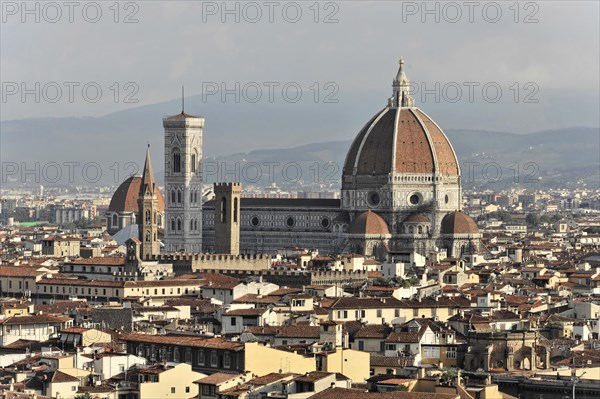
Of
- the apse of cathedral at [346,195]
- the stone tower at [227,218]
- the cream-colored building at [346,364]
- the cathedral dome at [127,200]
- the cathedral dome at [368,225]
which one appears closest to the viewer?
the cream-colored building at [346,364]

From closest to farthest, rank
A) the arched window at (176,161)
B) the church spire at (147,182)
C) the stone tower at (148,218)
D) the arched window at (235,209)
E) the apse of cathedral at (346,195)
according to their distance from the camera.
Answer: the stone tower at (148,218)
the church spire at (147,182)
the arched window at (235,209)
the apse of cathedral at (346,195)
the arched window at (176,161)

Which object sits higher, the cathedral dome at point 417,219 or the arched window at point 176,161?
the arched window at point 176,161

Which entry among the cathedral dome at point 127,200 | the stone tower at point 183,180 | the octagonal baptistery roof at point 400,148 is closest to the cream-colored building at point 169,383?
the stone tower at point 183,180

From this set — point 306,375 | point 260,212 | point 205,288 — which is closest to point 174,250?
point 260,212

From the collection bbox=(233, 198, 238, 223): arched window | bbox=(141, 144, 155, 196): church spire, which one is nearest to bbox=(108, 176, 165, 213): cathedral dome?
bbox=(233, 198, 238, 223): arched window

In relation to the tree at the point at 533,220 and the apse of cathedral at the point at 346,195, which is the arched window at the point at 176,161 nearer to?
the apse of cathedral at the point at 346,195

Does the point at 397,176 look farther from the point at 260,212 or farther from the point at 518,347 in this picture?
the point at 518,347

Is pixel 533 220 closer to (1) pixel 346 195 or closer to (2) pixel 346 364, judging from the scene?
(1) pixel 346 195
